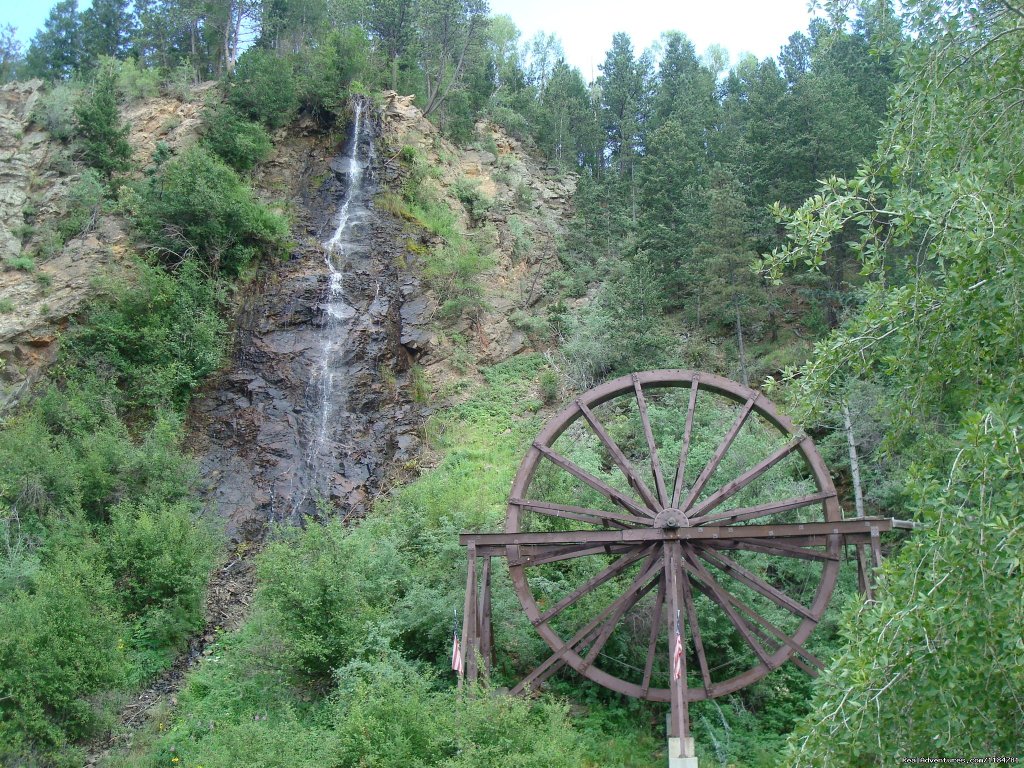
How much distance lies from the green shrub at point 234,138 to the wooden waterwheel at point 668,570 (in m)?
17.8

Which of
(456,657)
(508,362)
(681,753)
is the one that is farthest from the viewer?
(508,362)

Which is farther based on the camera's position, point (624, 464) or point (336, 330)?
point (336, 330)

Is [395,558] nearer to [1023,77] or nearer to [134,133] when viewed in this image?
[1023,77]

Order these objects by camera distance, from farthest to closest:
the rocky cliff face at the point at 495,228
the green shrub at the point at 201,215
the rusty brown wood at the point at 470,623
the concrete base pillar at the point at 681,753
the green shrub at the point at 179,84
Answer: the green shrub at the point at 179,84 < the rocky cliff face at the point at 495,228 < the green shrub at the point at 201,215 < the rusty brown wood at the point at 470,623 < the concrete base pillar at the point at 681,753

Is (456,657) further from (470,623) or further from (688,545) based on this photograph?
(688,545)

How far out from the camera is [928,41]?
6.25 meters

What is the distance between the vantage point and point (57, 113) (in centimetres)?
2608

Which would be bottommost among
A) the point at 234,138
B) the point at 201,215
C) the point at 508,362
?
the point at 508,362

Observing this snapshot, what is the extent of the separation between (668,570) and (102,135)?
883 inches

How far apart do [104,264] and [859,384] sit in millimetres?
19674

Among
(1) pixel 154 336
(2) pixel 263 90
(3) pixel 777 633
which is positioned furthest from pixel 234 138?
(3) pixel 777 633

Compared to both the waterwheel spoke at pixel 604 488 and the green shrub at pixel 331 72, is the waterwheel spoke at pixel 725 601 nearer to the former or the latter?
the waterwheel spoke at pixel 604 488

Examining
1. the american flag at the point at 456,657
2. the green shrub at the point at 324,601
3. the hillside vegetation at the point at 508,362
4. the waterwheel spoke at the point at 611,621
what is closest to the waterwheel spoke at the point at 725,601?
the waterwheel spoke at the point at 611,621

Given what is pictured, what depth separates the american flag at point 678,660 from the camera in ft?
32.6
